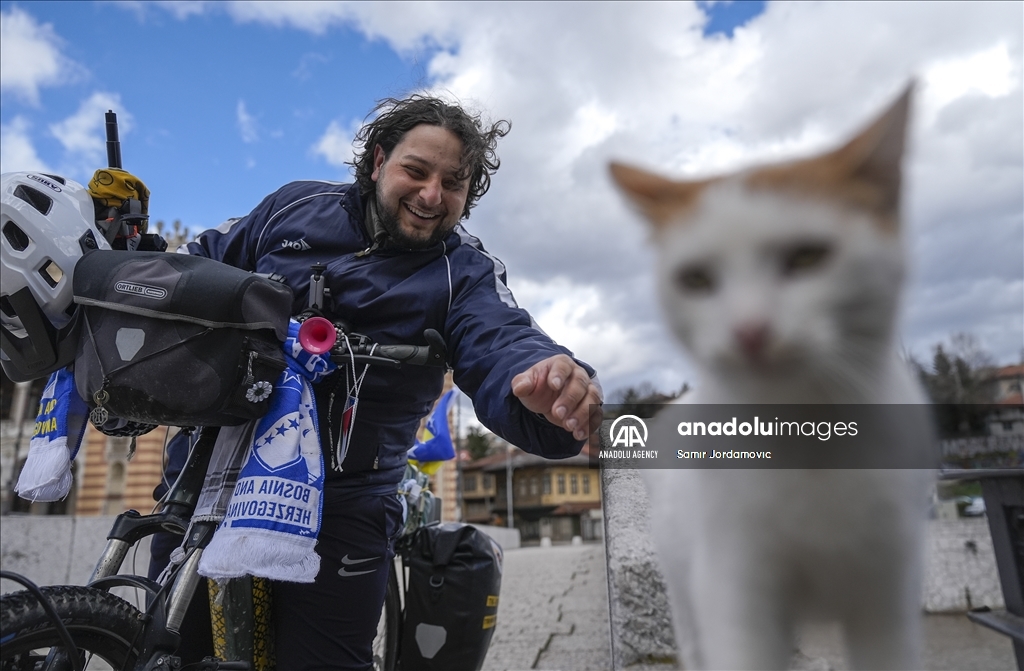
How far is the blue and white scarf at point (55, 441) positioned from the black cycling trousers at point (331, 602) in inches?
14.7

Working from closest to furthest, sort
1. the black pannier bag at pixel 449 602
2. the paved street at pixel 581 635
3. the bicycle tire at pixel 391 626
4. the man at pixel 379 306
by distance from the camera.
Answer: the paved street at pixel 581 635 → the man at pixel 379 306 → the black pannier bag at pixel 449 602 → the bicycle tire at pixel 391 626

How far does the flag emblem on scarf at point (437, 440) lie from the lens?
3.15m

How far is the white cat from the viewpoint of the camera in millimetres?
730

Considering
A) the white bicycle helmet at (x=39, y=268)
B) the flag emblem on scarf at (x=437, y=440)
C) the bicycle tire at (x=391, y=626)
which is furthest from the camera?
the flag emblem on scarf at (x=437, y=440)

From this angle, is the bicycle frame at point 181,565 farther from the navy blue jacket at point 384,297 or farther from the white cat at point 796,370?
the white cat at point 796,370

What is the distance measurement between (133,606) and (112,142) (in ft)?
3.91

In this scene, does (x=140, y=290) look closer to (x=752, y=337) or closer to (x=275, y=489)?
(x=275, y=489)

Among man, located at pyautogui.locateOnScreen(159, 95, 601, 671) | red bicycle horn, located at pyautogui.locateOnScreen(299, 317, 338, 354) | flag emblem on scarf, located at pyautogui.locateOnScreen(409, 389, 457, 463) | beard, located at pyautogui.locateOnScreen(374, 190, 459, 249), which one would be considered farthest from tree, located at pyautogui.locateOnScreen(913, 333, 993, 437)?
flag emblem on scarf, located at pyautogui.locateOnScreen(409, 389, 457, 463)

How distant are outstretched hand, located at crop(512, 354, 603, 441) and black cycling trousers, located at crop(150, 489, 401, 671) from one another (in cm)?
88

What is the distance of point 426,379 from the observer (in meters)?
1.85

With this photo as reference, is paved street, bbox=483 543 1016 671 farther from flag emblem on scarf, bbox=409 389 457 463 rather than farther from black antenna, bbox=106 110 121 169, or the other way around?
black antenna, bbox=106 110 121 169

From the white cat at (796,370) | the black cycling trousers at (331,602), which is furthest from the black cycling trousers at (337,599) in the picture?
the white cat at (796,370)

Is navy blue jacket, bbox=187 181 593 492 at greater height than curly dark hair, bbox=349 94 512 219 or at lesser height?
lesser

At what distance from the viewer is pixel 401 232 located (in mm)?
1819
